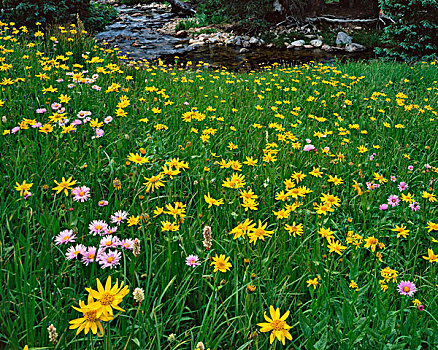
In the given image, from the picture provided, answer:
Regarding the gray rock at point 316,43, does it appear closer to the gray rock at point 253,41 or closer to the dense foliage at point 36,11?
the gray rock at point 253,41

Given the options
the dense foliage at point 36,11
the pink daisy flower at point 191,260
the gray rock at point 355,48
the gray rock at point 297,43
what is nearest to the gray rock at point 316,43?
the gray rock at point 297,43

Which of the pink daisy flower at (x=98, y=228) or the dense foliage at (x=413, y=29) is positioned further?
the dense foliage at (x=413, y=29)

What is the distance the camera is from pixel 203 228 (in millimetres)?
1587

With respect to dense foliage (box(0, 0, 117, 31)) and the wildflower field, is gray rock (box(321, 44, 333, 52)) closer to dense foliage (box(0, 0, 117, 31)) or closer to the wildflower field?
dense foliage (box(0, 0, 117, 31))

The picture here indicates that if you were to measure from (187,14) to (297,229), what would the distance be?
22232 millimetres

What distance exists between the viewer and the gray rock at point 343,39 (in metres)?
13.4

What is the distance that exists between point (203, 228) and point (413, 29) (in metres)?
→ 10.5

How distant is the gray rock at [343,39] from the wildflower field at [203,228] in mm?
10696

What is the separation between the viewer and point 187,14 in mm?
20781

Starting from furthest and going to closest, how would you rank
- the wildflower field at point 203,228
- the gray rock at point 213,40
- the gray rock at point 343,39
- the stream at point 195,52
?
the gray rock at point 213,40, the gray rock at point 343,39, the stream at point 195,52, the wildflower field at point 203,228

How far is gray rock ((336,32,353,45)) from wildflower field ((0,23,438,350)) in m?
10.7

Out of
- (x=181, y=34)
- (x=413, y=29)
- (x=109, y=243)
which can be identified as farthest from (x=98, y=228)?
(x=181, y=34)

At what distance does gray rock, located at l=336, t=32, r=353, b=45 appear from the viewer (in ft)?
44.1

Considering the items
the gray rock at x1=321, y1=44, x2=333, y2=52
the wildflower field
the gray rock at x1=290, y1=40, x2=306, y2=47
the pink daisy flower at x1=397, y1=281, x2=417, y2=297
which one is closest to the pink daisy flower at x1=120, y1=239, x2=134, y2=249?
the wildflower field
